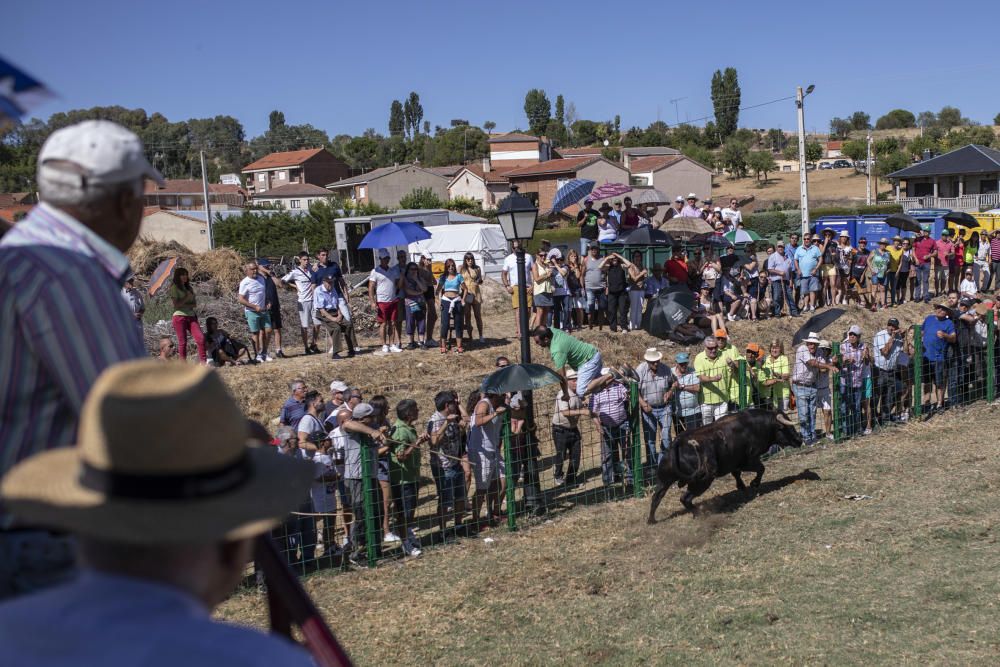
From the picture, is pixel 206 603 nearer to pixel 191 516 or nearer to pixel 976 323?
pixel 191 516

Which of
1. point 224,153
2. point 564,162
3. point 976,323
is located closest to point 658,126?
point 224,153

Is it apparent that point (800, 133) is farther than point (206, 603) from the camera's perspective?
Yes

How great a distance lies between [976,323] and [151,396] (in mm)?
15020

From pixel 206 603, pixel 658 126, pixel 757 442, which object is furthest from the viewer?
pixel 658 126

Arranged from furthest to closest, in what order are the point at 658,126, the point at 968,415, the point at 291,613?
1. the point at 658,126
2. the point at 968,415
3. the point at 291,613

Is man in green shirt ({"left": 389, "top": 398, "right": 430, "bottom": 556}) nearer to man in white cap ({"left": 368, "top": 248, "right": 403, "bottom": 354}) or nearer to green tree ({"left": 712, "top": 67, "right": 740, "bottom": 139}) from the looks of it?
man in white cap ({"left": 368, "top": 248, "right": 403, "bottom": 354})

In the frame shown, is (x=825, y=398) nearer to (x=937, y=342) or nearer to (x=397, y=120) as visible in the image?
(x=937, y=342)

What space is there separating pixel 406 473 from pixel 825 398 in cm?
629

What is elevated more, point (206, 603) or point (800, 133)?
point (800, 133)

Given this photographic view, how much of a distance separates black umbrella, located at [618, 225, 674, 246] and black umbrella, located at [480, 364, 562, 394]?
829 cm

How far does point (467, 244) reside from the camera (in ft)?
87.7

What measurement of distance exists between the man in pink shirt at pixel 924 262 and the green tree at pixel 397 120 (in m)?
130

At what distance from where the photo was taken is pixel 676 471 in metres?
9.66

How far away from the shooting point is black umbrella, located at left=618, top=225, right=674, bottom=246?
17672 mm
